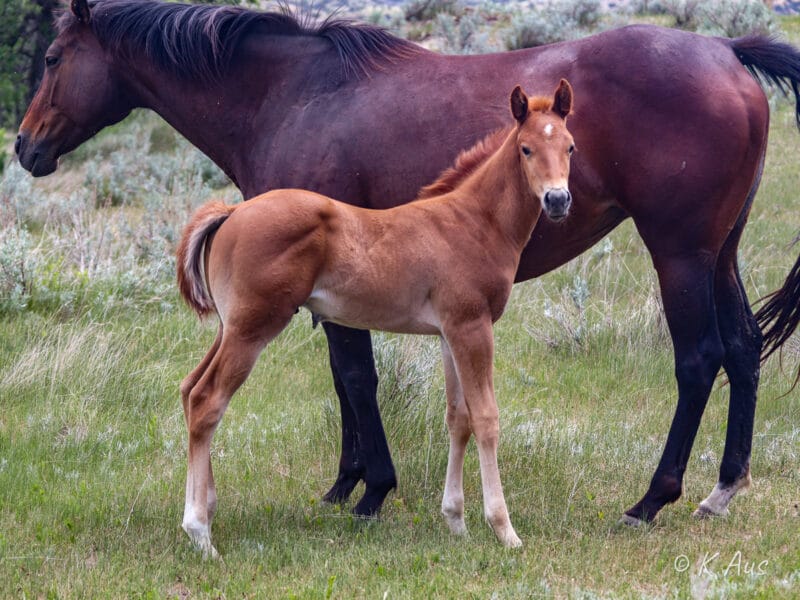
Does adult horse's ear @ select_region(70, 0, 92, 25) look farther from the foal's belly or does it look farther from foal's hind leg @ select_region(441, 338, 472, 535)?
foal's hind leg @ select_region(441, 338, 472, 535)

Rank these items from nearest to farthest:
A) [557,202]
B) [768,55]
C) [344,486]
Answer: [557,202], [768,55], [344,486]

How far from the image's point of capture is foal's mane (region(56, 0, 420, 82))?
209 inches

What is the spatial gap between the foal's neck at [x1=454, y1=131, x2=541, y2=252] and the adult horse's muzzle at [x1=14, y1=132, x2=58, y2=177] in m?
2.57

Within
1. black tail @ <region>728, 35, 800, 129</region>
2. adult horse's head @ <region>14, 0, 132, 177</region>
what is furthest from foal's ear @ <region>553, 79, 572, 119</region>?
adult horse's head @ <region>14, 0, 132, 177</region>

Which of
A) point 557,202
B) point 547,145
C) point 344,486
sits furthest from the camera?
point 344,486

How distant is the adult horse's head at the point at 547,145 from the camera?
4.02 m

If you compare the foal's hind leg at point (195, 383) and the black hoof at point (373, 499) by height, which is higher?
the foal's hind leg at point (195, 383)

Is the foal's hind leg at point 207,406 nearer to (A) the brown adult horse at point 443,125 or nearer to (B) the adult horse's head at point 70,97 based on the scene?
(A) the brown adult horse at point 443,125

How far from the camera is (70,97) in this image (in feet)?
18.2

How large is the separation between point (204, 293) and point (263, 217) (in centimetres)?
54

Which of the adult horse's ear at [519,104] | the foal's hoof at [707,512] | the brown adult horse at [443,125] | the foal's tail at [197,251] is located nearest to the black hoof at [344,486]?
the brown adult horse at [443,125]

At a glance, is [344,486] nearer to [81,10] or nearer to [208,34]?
[208,34]

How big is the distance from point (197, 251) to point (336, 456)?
5.96 ft

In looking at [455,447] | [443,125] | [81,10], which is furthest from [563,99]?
[81,10]
